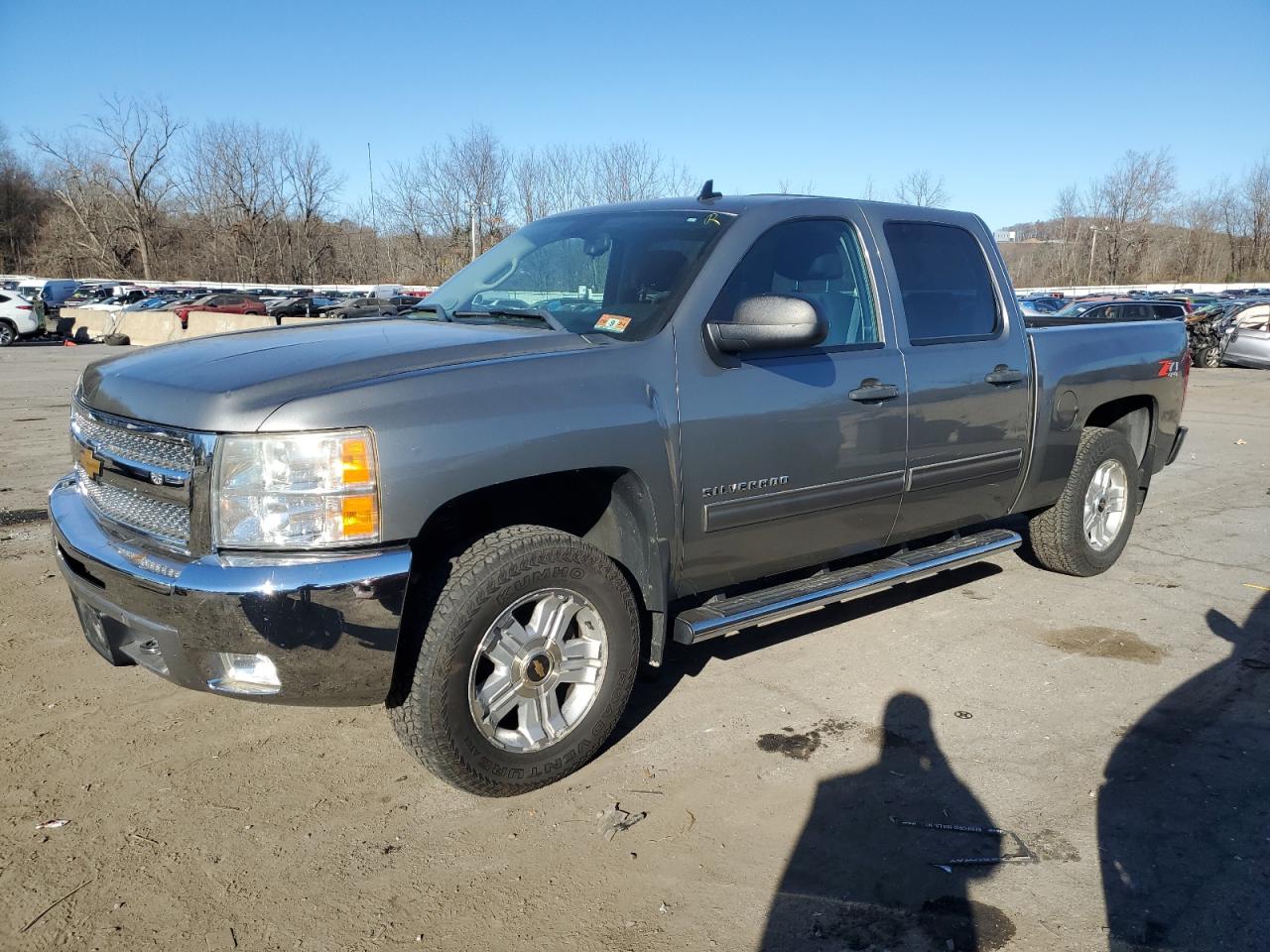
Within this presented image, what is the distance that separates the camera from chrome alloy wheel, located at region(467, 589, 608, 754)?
314cm

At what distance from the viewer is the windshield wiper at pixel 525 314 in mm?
3633

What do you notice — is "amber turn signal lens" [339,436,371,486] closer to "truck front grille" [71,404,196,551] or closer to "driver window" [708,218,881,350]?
"truck front grille" [71,404,196,551]

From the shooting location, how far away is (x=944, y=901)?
271 cm

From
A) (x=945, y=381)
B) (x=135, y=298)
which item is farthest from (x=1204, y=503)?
(x=135, y=298)

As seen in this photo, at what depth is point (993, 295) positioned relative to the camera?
16.1 ft

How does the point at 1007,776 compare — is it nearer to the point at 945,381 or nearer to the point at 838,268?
the point at 945,381

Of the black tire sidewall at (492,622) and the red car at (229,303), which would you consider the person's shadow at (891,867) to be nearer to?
the black tire sidewall at (492,622)

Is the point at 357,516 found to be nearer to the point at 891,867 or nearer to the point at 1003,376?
the point at 891,867

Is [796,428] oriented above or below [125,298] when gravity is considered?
below

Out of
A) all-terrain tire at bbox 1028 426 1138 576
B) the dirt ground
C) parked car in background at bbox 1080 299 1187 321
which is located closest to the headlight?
the dirt ground

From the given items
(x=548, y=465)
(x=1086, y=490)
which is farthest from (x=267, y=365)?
(x=1086, y=490)

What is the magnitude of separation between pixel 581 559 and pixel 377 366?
890 mm

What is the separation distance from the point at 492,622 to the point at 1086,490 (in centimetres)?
385

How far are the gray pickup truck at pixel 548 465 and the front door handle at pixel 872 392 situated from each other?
1 cm
